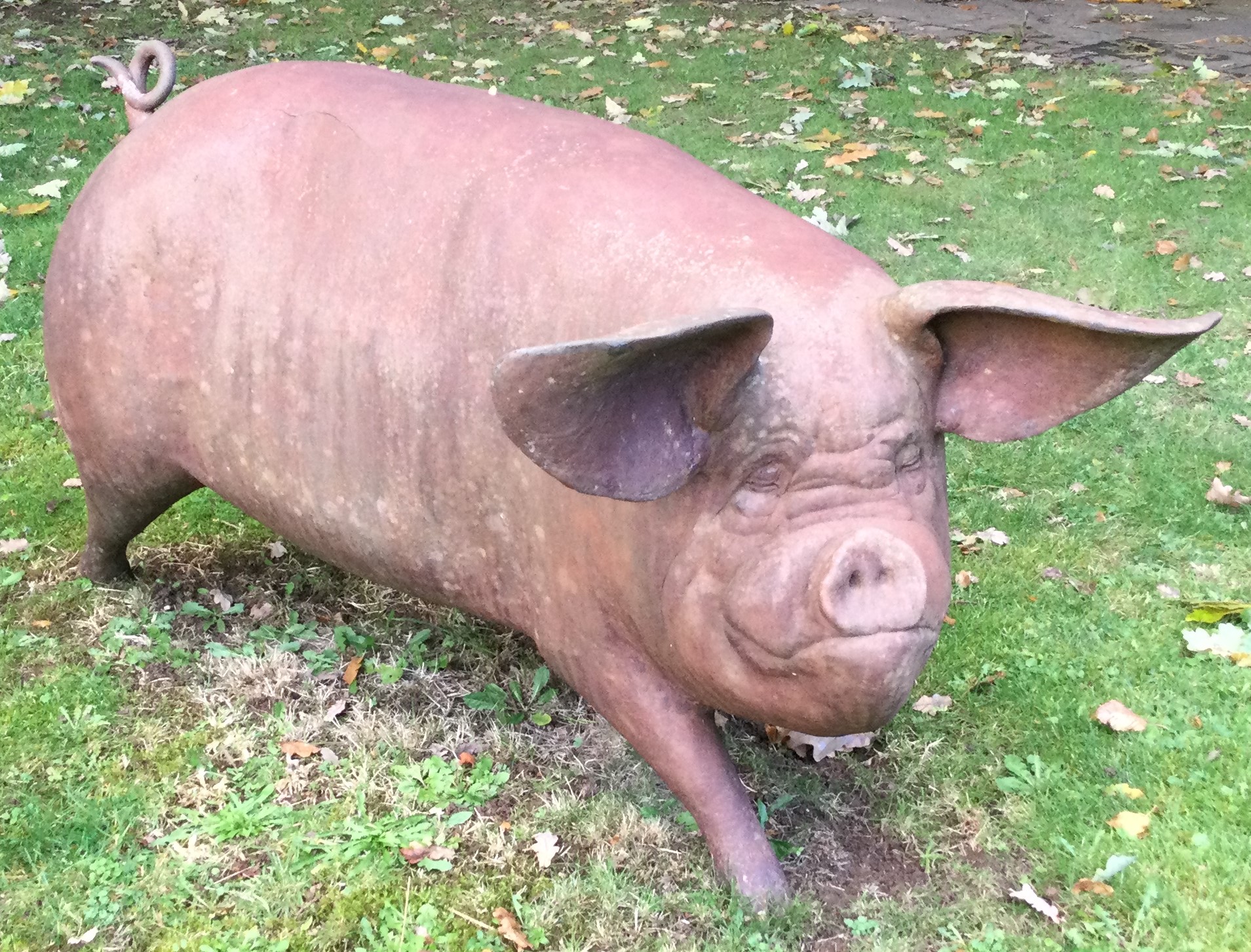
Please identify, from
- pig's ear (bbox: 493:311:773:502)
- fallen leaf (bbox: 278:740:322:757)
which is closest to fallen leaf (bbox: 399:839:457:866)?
fallen leaf (bbox: 278:740:322:757)

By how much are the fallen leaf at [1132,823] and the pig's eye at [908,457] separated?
1252 millimetres

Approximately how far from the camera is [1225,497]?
394cm

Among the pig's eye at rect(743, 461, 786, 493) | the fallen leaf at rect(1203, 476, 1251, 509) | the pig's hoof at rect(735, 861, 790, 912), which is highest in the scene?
the pig's eye at rect(743, 461, 786, 493)

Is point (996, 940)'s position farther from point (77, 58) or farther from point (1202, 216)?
point (77, 58)

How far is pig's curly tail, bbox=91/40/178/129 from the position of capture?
122 inches

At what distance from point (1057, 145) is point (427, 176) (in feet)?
18.7

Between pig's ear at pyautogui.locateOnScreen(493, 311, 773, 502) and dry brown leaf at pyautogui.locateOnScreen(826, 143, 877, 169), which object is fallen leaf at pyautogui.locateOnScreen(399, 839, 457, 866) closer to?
pig's ear at pyautogui.locateOnScreen(493, 311, 773, 502)

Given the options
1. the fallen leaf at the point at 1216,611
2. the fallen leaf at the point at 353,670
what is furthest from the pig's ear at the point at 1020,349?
the fallen leaf at the point at 353,670

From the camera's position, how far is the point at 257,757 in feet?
9.30

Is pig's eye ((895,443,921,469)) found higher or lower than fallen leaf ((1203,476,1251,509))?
higher

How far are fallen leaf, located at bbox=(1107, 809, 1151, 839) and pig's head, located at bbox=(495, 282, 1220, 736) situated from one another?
105 cm

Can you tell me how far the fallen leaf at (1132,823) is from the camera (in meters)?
2.62

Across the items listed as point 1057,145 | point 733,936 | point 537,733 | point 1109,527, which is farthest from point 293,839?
point 1057,145

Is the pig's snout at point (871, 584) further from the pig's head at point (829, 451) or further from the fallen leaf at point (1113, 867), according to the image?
the fallen leaf at point (1113, 867)
